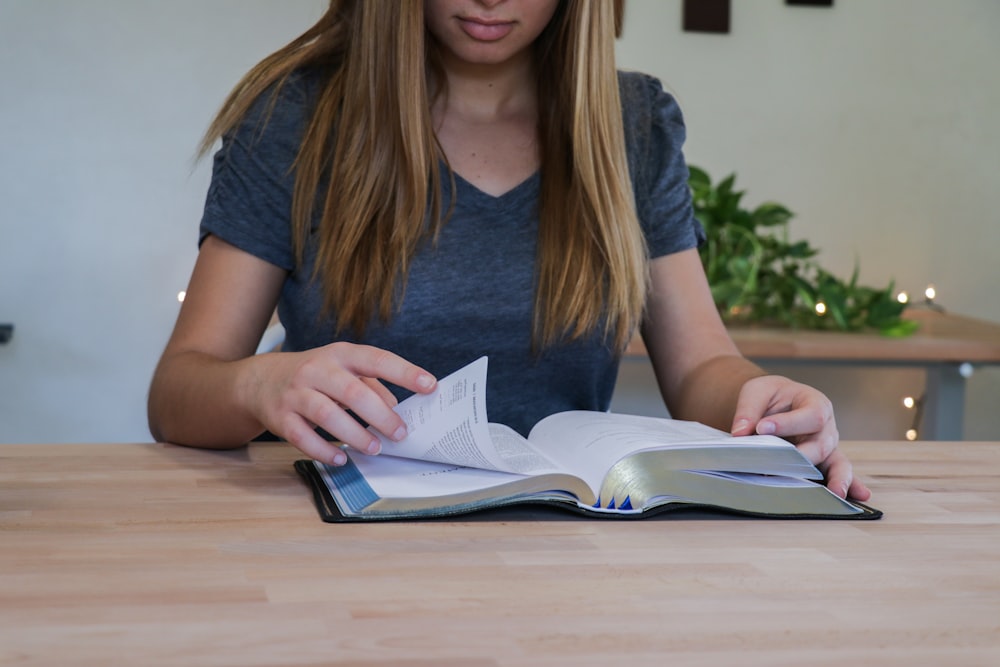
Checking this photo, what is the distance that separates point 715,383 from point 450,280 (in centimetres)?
30

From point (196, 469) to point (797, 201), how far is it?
234 centimetres

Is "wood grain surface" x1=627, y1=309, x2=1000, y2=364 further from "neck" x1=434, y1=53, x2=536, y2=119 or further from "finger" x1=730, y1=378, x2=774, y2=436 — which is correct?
→ "finger" x1=730, y1=378, x2=774, y2=436

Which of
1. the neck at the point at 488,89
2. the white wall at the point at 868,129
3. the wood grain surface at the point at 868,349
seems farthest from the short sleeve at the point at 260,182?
the white wall at the point at 868,129

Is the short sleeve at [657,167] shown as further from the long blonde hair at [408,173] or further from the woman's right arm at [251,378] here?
the woman's right arm at [251,378]

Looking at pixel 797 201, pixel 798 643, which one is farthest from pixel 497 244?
pixel 797 201

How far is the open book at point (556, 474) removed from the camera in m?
0.86

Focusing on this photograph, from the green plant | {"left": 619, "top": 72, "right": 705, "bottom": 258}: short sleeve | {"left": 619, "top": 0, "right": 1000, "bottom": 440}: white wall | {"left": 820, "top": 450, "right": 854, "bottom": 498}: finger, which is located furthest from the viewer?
{"left": 619, "top": 0, "right": 1000, "bottom": 440}: white wall

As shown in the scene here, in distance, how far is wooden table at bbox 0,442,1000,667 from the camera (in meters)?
0.60

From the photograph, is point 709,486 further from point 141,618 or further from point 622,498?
point 141,618

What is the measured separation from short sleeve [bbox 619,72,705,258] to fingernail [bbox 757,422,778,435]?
43 cm

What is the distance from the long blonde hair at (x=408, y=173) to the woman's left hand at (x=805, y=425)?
29 cm

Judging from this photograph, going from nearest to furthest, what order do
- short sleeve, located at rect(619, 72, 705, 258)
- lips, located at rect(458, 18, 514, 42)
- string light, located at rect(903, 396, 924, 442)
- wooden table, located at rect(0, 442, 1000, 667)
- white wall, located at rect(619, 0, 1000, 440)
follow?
wooden table, located at rect(0, 442, 1000, 667) < lips, located at rect(458, 18, 514, 42) < short sleeve, located at rect(619, 72, 705, 258) < string light, located at rect(903, 396, 924, 442) < white wall, located at rect(619, 0, 1000, 440)

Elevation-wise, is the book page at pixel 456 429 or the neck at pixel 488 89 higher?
the neck at pixel 488 89

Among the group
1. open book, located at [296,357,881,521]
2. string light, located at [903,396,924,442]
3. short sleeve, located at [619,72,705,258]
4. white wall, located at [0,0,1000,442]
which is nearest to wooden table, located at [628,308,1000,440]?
string light, located at [903,396,924,442]
